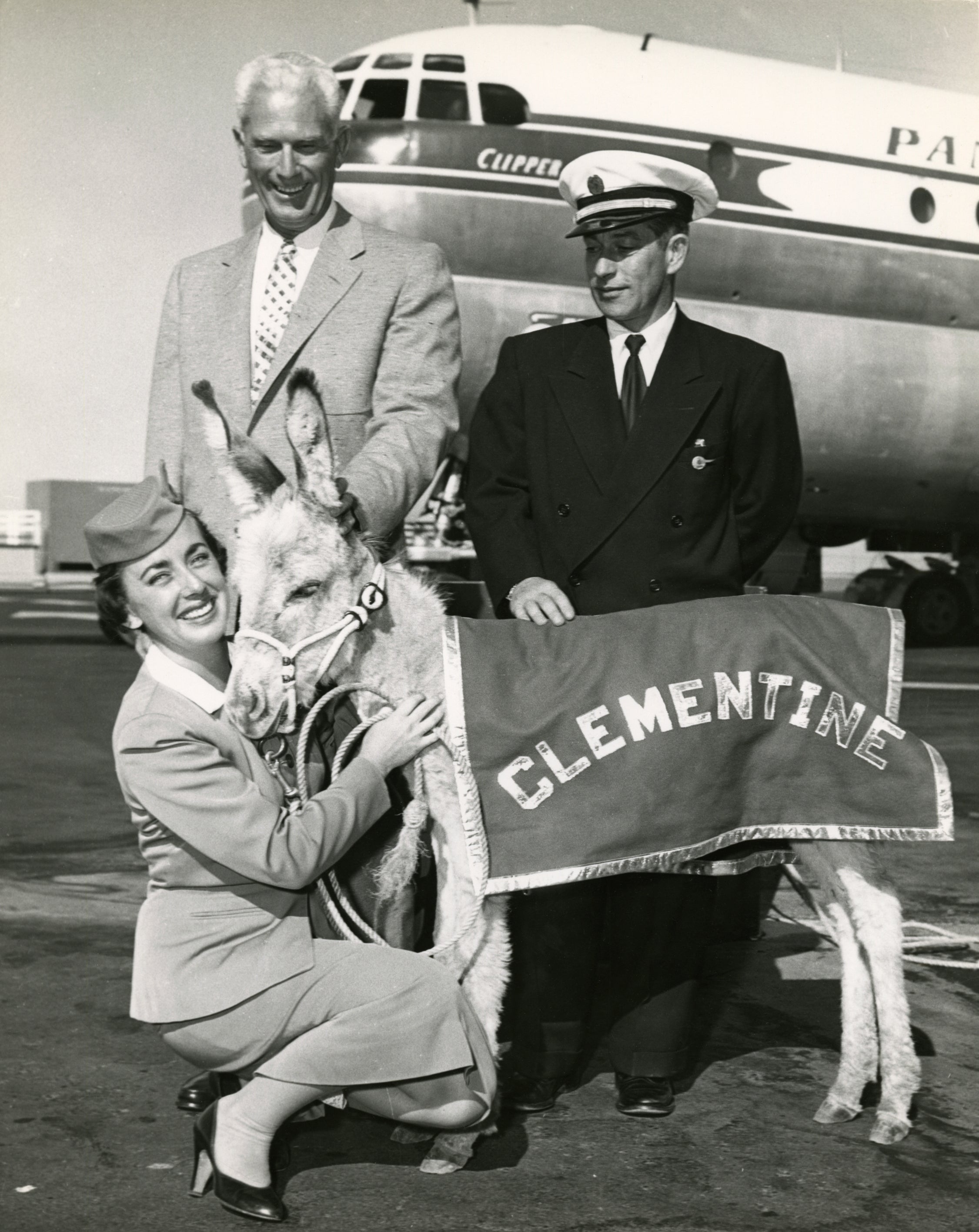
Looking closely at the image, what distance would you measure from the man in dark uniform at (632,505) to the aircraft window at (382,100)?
37.2ft

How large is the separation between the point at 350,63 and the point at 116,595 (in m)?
12.8

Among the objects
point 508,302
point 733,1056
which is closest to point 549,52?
point 508,302

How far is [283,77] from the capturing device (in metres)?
3.24

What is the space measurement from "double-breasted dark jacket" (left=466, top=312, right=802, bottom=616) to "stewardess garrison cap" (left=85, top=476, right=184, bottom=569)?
90 centimetres

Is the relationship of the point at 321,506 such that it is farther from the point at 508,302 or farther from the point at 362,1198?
the point at 508,302

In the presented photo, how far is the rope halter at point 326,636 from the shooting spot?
118 inches

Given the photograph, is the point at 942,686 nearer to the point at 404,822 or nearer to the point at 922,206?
the point at 922,206

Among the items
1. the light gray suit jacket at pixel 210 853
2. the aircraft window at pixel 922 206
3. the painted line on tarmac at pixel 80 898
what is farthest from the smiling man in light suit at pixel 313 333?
the aircraft window at pixel 922 206

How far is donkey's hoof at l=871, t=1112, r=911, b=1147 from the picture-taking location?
321cm

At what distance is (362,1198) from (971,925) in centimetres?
310

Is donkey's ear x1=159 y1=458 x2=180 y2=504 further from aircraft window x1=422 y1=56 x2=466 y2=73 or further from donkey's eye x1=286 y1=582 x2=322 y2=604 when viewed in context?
aircraft window x1=422 y1=56 x2=466 y2=73

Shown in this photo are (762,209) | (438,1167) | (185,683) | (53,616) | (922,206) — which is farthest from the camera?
(53,616)

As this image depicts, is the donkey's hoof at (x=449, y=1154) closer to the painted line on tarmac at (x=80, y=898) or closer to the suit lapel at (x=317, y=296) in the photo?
the suit lapel at (x=317, y=296)

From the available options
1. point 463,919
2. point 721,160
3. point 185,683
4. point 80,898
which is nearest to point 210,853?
point 185,683
